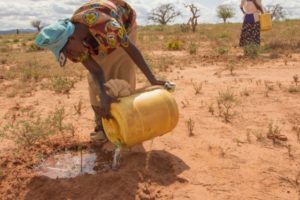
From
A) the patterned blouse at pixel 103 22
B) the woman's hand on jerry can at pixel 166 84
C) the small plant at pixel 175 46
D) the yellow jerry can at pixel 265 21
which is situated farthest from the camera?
the small plant at pixel 175 46

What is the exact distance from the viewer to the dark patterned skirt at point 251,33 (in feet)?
27.3

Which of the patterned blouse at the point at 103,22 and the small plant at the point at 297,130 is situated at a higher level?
the patterned blouse at the point at 103,22

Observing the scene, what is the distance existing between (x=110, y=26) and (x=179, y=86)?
9.79 ft

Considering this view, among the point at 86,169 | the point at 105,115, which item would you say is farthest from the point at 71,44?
the point at 86,169

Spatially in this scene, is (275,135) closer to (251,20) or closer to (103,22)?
(103,22)

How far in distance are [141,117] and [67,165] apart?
906 millimetres

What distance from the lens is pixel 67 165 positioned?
11.2 ft

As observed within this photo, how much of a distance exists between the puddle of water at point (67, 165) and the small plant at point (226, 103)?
145 centimetres

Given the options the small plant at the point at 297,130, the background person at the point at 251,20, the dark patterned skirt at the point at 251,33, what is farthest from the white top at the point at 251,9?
the small plant at the point at 297,130

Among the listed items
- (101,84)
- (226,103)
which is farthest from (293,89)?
(101,84)

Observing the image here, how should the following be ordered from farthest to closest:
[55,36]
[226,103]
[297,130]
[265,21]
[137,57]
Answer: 1. [265,21]
2. [226,103]
3. [297,130]
4. [137,57]
5. [55,36]

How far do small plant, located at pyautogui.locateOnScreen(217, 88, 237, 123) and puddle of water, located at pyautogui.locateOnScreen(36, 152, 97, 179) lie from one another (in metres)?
1.45

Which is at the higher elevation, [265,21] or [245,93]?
[265,21]

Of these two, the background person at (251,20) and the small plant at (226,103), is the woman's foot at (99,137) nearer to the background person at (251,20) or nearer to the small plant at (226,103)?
the small plant at (226,103)
